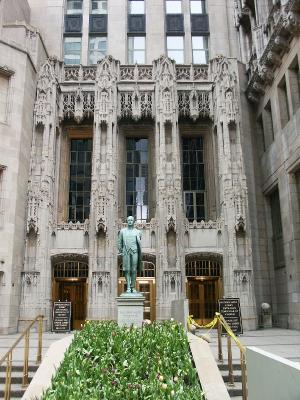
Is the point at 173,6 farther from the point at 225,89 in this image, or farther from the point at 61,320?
the point at 61,320

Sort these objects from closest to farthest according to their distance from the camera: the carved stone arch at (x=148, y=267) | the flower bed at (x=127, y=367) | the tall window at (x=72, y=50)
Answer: the flower bed at (x=127, y=367)
the carved stone arch at (x=148, y=267)
the tall window at (x=72, y=50)

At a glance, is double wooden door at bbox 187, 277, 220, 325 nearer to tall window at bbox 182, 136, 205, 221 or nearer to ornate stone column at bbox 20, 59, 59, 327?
tall window at bbox 182, 136, 205, 221

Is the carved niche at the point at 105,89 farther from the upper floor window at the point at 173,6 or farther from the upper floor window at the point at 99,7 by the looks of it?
the upper floor window at the point at 173,6

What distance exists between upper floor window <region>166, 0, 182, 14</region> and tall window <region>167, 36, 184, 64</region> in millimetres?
2076

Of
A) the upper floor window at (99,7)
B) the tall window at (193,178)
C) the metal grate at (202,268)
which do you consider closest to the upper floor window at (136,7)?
the upper floor window at (99,7)

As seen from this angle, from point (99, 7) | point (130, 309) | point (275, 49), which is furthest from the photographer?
point (99, 7)

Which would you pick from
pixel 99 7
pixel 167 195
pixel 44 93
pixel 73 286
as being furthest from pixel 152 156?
pixel 99 7

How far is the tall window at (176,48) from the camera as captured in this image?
28219 mm

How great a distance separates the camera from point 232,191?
2250 cm


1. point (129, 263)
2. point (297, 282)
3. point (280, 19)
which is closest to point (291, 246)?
point (297, 282)

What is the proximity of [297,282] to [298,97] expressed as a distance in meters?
9.06

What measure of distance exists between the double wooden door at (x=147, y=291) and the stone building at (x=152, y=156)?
0.09 metres

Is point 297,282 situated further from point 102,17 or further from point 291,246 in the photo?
point 102,17

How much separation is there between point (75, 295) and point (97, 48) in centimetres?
1667
